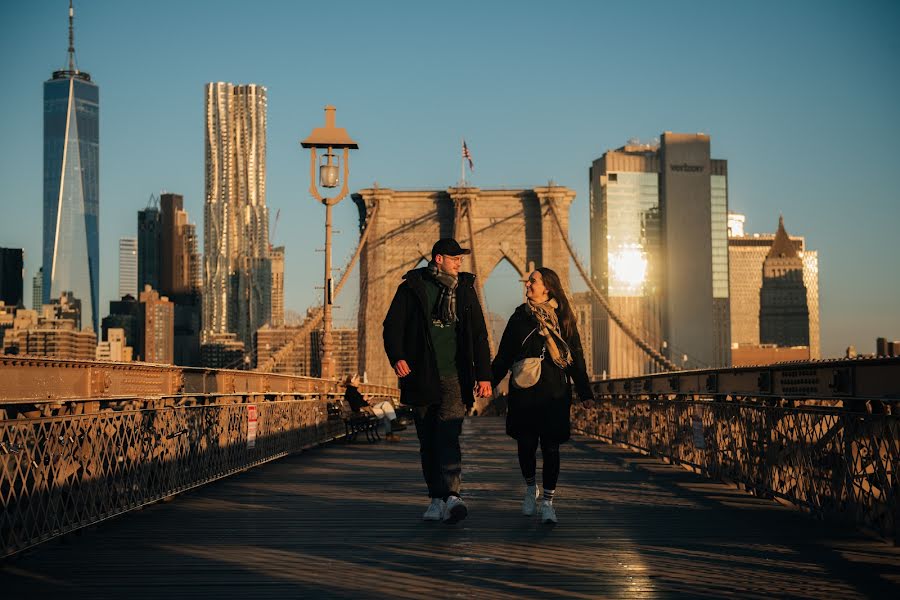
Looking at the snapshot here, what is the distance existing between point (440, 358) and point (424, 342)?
139mm

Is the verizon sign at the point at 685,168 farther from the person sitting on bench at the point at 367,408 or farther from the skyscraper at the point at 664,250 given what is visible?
the person sitting on bench at the point at 367,408

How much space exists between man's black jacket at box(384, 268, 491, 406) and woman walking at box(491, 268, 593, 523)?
265mm

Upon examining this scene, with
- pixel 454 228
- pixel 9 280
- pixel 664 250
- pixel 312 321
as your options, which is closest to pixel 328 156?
pixel 312 321

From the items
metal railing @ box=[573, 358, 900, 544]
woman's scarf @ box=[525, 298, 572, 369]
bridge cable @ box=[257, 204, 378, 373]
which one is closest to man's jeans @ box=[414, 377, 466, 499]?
woman's scarf @ box=[525, 298, 572, 369]

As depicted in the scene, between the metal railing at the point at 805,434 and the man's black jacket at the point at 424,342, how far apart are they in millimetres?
952

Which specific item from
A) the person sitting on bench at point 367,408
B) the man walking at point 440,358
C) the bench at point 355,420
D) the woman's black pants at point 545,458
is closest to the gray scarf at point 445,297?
the man walking at point 440,358

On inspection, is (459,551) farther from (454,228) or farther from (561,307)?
(454,228)

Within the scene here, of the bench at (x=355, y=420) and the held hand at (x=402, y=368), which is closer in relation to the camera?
the held hand at (x=402, y=368)

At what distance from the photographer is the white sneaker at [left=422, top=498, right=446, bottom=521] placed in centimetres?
754

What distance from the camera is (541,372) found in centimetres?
778

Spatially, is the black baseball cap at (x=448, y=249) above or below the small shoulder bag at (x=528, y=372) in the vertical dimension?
above

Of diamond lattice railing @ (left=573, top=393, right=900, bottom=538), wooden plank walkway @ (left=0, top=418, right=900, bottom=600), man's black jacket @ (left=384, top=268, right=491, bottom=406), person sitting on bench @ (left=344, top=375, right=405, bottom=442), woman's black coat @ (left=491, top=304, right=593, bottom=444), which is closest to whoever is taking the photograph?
wooden plank walkway @ (left=0, top=418, right=900, bottom=600)

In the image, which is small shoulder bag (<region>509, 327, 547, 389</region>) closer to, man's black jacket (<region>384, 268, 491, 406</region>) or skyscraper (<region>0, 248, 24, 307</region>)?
man's black jacket (<region>384, 268, 491, 406</region>)

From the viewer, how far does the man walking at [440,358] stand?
7.48m
